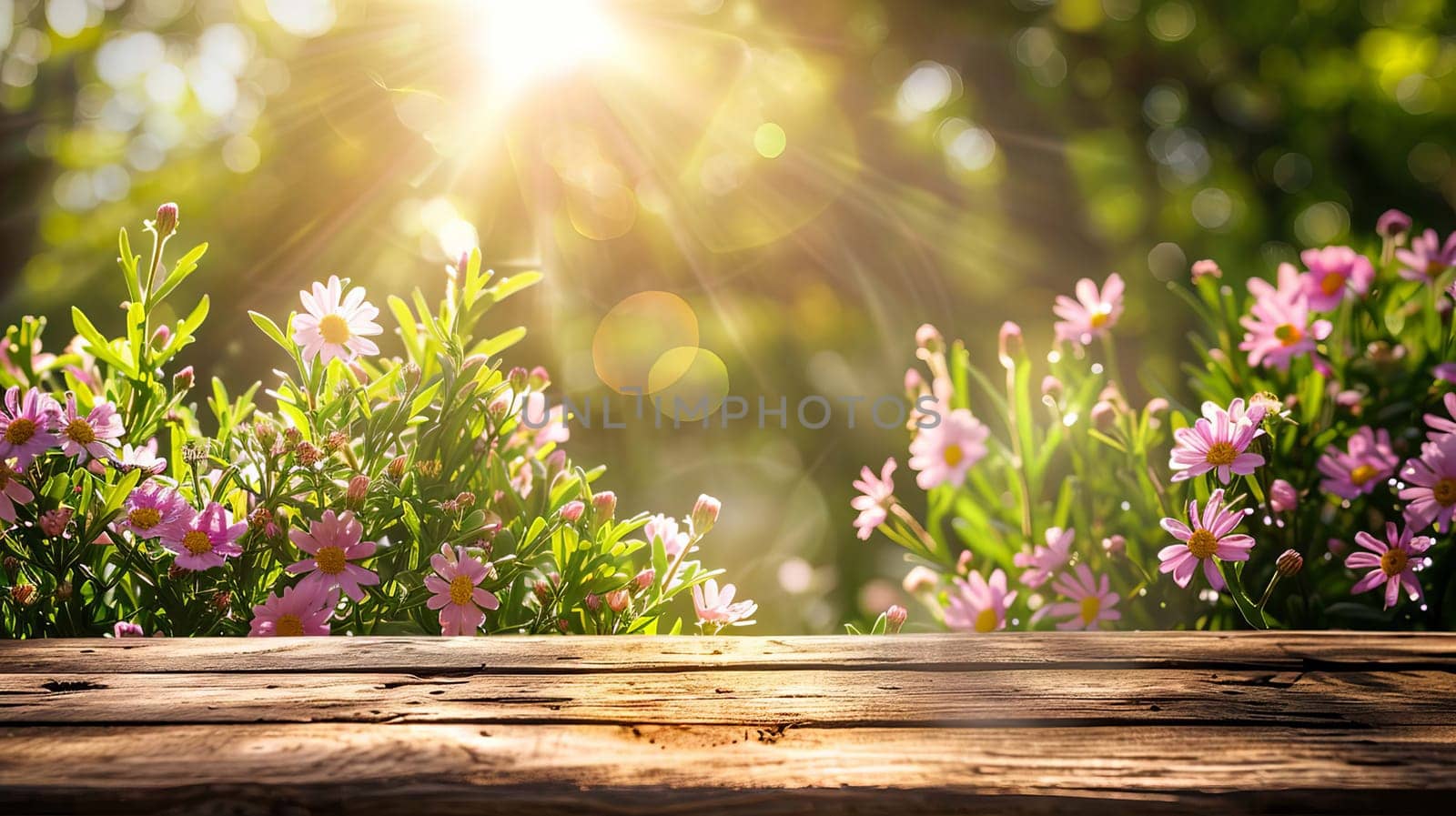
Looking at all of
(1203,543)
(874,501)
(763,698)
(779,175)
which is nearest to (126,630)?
(763,698)

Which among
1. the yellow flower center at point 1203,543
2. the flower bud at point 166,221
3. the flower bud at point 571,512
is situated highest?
the flower bud at point 166,221

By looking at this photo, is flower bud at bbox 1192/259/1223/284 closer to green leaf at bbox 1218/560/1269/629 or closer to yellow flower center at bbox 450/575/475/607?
green leaf at bbox 1218/560/1269/629

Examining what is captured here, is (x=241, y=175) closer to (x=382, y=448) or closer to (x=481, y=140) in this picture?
(x=481, y=140)

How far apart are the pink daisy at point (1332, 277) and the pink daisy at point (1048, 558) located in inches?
24.3

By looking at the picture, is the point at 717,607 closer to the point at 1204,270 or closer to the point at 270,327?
the point at 270,327

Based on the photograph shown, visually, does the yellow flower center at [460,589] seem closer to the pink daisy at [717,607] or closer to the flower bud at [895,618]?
the pink daisy at [717,607]

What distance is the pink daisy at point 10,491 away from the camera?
1.10 metres

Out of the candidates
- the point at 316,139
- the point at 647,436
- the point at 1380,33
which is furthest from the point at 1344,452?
the point at 316,139

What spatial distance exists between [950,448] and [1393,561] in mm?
623

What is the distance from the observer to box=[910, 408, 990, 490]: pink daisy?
1.54 m

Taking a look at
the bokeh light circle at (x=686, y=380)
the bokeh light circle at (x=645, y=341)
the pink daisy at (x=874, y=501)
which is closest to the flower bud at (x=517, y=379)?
the pink daisy at (x=874, y=501)

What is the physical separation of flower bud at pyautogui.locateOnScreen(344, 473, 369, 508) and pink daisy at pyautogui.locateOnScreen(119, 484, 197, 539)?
19cm

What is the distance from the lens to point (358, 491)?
1.13 meters

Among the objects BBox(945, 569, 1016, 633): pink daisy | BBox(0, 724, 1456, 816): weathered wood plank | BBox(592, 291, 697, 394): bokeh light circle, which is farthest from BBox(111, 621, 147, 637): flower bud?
BBox(592, 291, 697, 394): bokeh light circle
